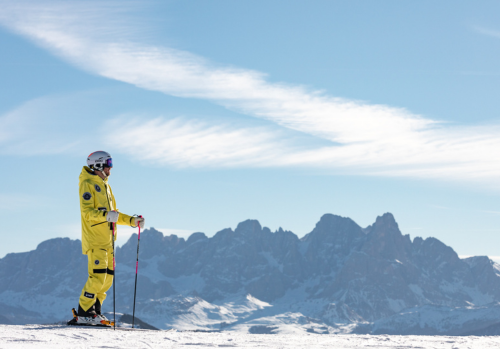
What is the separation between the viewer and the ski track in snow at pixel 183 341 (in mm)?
8891

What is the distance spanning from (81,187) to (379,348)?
714cm

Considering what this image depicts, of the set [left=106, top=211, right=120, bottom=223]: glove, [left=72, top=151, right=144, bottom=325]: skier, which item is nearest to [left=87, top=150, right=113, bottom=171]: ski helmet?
[left=72, top=151, right=144, bottom=325]: skier

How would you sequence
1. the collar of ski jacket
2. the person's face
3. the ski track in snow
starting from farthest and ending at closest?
the person's face
the collar of ski jacket
the ski track in snow

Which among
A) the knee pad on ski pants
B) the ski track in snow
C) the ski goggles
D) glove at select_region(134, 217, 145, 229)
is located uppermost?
the ski goggles

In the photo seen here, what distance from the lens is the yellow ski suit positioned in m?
12.1

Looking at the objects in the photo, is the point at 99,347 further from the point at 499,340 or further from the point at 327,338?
the point at 499,340

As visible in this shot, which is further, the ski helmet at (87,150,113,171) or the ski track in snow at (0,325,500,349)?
the ski helmet at (87,150,113,171)

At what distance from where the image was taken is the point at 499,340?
11719 mm

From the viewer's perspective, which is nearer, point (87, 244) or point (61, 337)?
point (61, 337)

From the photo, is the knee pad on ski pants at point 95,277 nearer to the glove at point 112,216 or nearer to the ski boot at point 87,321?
the ski boot at point 87,321

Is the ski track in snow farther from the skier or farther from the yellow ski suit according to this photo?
the yellow ski suit

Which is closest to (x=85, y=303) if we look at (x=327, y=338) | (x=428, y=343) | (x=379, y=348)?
(x=327, y=338)

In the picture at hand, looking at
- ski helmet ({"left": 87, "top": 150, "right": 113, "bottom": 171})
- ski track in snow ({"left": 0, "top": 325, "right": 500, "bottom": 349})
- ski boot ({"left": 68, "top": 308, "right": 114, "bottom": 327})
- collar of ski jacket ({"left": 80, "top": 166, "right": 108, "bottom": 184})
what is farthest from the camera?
ski helmet ({"left": 87, "top": 150, "right": 113, "bottom": 171})

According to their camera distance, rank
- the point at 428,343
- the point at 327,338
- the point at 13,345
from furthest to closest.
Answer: the point at 327,338 < the point at 428,343 < the point at 13,345
